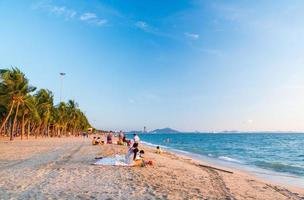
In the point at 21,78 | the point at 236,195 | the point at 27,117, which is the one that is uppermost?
the point at 21,78

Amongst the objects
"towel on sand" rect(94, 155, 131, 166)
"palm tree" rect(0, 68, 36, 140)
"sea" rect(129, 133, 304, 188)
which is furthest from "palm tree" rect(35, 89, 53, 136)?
"towel on sand" rect(94, 155, 131, 166)

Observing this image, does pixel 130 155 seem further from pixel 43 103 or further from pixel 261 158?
pixel 43 103

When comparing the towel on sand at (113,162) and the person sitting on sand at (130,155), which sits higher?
the person sitting on sand at (130,155)

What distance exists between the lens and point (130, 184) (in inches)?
405

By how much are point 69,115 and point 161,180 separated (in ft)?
288

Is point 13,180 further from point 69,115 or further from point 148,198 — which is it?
point 69,115

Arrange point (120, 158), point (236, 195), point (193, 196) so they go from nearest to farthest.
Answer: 1. point (193, 196)
2. point (236, 195)
3. point (120, 158)

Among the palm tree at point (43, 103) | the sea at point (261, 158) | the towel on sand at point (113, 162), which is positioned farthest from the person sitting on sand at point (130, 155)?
the palm tree at point (43, 103)

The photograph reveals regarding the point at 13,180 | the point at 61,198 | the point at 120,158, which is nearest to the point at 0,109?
the point at 120,158

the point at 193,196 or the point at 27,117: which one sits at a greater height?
the point at 27,117

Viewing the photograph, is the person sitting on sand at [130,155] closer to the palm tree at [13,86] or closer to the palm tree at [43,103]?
the palm tree at [13,86]

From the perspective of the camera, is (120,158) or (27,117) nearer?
(120,158)

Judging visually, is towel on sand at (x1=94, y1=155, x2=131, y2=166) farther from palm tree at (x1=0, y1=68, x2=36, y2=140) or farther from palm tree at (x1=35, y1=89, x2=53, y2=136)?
palm tree at (x1=35, y1=89, x2=53, y2=136)

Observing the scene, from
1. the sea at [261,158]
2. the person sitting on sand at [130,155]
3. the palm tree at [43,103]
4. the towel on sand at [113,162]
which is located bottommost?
the sea at [261,158]
